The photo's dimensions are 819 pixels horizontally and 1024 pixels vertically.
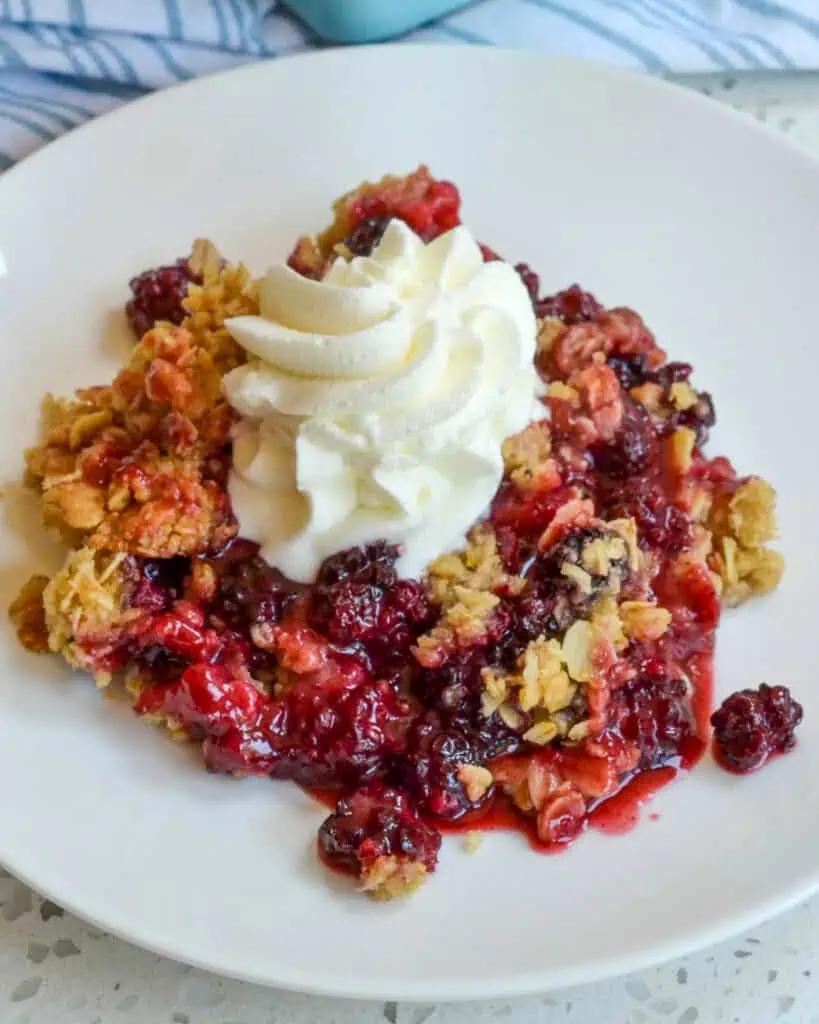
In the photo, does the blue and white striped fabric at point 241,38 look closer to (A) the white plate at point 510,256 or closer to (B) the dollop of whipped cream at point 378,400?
(A) the white plate at point 510,256

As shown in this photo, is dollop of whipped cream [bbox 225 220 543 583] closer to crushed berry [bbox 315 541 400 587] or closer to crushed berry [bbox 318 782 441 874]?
crushed berry [bbox 315 541 400 587]

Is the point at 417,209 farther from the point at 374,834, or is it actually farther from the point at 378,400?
the point at 374,834

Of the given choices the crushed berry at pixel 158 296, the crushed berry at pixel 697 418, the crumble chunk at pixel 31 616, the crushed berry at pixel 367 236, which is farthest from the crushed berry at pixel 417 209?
the crumble chunk at pixel 31 616

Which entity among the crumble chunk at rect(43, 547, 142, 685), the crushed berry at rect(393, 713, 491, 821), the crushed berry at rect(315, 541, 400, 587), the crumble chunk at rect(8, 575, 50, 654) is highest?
the crushed berry at rect(315, 541, 400, 587)

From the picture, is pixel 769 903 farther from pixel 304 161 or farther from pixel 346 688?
pixel 304 161

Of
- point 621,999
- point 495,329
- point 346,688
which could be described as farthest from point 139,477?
point 621,999

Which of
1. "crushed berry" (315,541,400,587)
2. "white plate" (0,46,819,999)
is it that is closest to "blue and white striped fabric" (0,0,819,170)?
"white plate" (0,46,819,999)
